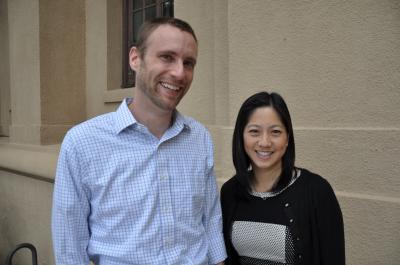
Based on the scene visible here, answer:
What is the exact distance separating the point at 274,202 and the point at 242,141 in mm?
352

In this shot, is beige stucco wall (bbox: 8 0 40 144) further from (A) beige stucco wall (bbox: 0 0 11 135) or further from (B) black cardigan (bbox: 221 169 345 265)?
(B) black cardigan (bbox: 221 169 345 265)

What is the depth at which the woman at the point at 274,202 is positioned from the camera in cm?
171

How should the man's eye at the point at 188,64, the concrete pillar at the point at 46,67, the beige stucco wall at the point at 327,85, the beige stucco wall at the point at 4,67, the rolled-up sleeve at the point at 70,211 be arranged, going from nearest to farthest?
the rolled-up sleeve at the point at 70,211 < the man's eye at the point at 188,64 < the beige stucco wall at the point at 327,85 < the concrete pillar at the point at 46,67 < the beige stucco wall at the point at 4,67

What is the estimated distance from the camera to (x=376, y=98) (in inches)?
97.3

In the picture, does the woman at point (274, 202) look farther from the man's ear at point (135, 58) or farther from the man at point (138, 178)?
the man's ear at point (135, 58)

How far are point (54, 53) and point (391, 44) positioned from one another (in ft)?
15.3

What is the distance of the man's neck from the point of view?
5.57 ft

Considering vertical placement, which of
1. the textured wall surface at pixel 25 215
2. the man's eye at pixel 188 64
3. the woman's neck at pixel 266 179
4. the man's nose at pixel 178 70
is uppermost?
the man's eye at pixel 188 64

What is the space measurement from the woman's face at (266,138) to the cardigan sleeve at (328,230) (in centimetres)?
27

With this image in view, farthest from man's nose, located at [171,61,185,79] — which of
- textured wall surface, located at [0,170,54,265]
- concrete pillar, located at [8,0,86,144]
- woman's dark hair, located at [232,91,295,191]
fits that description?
concrete pillar, located at [8,0,86,144]

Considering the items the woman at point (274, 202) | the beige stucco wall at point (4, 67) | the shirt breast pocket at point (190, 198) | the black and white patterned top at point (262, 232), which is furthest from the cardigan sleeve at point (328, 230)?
the beige stucco wall at point (4, 67)

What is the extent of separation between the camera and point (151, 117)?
1700 mm

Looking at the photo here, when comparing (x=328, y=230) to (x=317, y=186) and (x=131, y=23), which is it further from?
(x=131, y=23)

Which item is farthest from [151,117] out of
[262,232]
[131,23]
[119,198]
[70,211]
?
[131,23]
